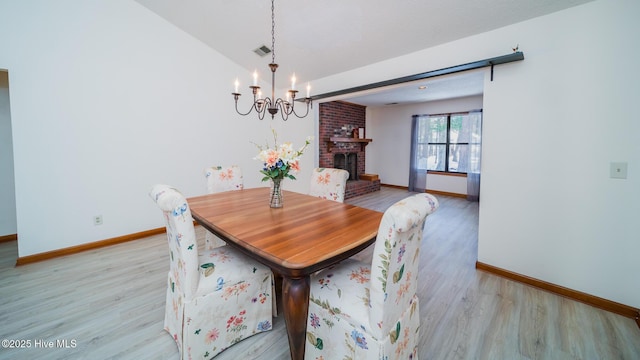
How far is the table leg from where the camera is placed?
1149 mm

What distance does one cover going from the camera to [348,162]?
6.35 m

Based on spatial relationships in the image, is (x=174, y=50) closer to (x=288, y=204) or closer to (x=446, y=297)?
(x=288, y=204)

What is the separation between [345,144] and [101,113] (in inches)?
178

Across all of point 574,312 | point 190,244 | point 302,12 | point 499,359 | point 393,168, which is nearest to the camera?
point 190,244

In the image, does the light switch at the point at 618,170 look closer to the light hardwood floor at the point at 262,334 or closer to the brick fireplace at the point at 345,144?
the light hardwood floor at the point at 262,334

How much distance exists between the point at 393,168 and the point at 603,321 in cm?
538

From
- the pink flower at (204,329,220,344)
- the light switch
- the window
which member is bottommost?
the pink flower at (204,329,220,344)

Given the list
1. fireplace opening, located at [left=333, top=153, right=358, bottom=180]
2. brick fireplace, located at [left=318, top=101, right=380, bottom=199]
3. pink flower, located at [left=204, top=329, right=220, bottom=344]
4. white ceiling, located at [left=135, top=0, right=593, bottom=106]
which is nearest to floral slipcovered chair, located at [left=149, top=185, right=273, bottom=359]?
pink flower, located at [left=204, top=329, right=220, bottom=344]

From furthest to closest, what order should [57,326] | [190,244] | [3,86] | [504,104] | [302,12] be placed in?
[3,86] → [302,12] → [504,104] → [57,326] → [190,244]

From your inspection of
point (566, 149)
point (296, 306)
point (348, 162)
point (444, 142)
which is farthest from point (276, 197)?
point (444, 142)

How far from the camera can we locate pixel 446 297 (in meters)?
2.00

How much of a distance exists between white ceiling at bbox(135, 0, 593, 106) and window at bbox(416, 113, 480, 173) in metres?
2.11

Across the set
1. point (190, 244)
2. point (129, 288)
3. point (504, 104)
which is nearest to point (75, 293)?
point (129, 288)

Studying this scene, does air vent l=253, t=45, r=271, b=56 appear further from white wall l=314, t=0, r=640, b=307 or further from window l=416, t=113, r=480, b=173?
window l=416, t=113, r=480, b=173
